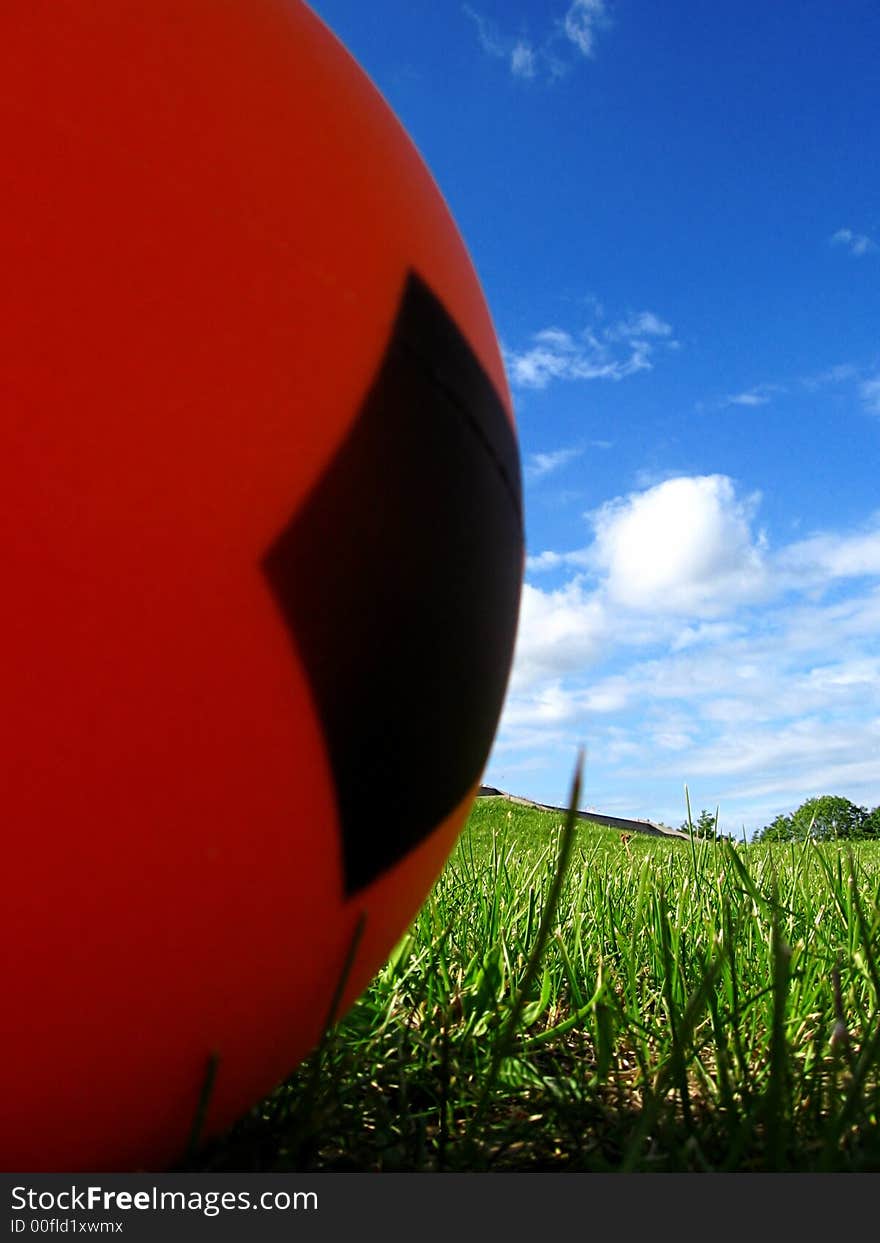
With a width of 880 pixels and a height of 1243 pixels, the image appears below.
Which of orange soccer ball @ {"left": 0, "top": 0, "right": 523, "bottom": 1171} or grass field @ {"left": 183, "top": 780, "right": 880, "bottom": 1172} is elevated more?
orange soccer ball @ {"left": 0, "top": 0, "right": 523, "bottom": 1171}

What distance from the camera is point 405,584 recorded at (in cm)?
131

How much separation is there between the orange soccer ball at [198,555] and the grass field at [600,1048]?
11.2 inches

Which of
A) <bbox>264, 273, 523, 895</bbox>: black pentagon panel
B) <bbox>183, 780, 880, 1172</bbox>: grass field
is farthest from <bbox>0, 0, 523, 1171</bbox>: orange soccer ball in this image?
<bbox>183, 780, 880, 1172</bbox>: grass field

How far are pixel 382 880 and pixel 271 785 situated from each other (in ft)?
0.96

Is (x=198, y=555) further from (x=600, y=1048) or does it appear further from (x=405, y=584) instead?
(x=600, y=1048)

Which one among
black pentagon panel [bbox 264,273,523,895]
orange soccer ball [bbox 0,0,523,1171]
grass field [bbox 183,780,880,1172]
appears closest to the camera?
orange soccer ball [bbox 0,0,523,1171]

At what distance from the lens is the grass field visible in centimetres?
151

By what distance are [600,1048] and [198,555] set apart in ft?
3.78

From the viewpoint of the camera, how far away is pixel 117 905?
119 cm

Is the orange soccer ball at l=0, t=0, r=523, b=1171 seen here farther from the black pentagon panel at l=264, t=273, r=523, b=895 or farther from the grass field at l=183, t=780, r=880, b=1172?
the grass field at l=183, t=780, r=880, b=1172

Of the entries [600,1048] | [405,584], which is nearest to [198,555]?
[405,584]

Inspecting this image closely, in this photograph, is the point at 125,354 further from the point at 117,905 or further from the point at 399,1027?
the point at 399,1027

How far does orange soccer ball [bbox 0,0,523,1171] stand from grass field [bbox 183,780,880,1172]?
284 mm
